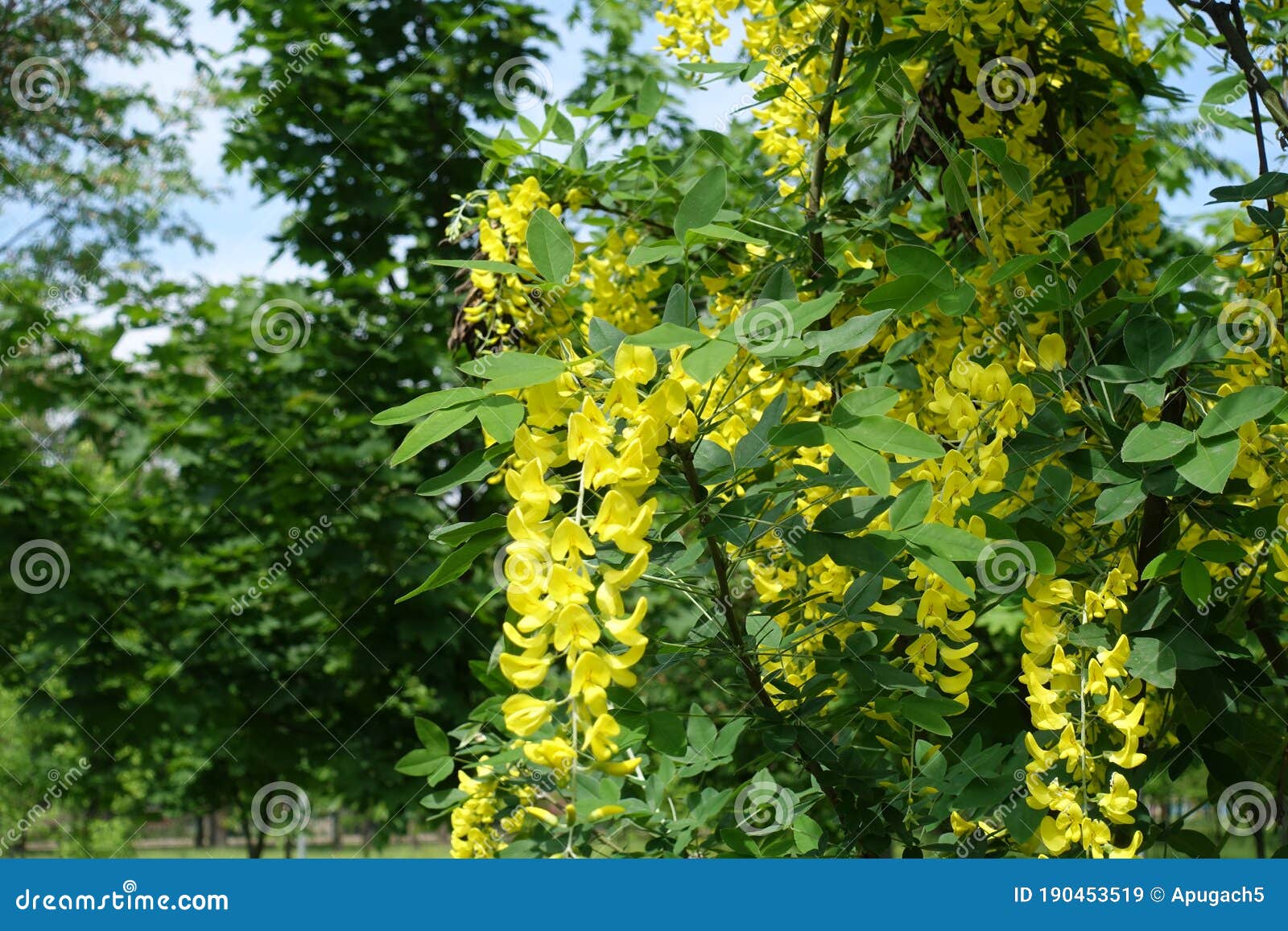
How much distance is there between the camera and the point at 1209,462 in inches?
48.2

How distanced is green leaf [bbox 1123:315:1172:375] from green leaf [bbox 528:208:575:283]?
75 centimetres

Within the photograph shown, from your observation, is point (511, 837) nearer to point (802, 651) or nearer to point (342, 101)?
point (802, 651)

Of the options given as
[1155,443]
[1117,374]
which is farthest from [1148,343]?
[1155,443]

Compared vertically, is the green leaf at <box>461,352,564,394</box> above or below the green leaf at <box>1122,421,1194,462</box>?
above

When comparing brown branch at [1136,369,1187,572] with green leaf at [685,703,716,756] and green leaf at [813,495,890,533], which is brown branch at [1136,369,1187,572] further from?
green leaf at [685,703,716,756]

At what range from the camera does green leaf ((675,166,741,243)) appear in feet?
4.03

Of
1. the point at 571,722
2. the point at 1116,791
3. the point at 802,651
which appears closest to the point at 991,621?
the point at 802,651

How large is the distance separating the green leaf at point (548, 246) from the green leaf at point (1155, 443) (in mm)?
715

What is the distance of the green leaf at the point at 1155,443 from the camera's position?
123 cm

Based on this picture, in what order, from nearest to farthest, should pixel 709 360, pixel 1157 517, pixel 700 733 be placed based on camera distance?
pixel 709 360
pixel 1157 517
pixel 700 733

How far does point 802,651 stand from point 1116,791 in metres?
0.52

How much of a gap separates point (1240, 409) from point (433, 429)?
97 cm

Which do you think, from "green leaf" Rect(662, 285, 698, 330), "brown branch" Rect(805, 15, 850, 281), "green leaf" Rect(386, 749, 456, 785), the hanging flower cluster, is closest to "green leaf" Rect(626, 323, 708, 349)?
the hanging flower cluster

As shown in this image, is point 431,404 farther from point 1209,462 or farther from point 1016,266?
point 1209,462
